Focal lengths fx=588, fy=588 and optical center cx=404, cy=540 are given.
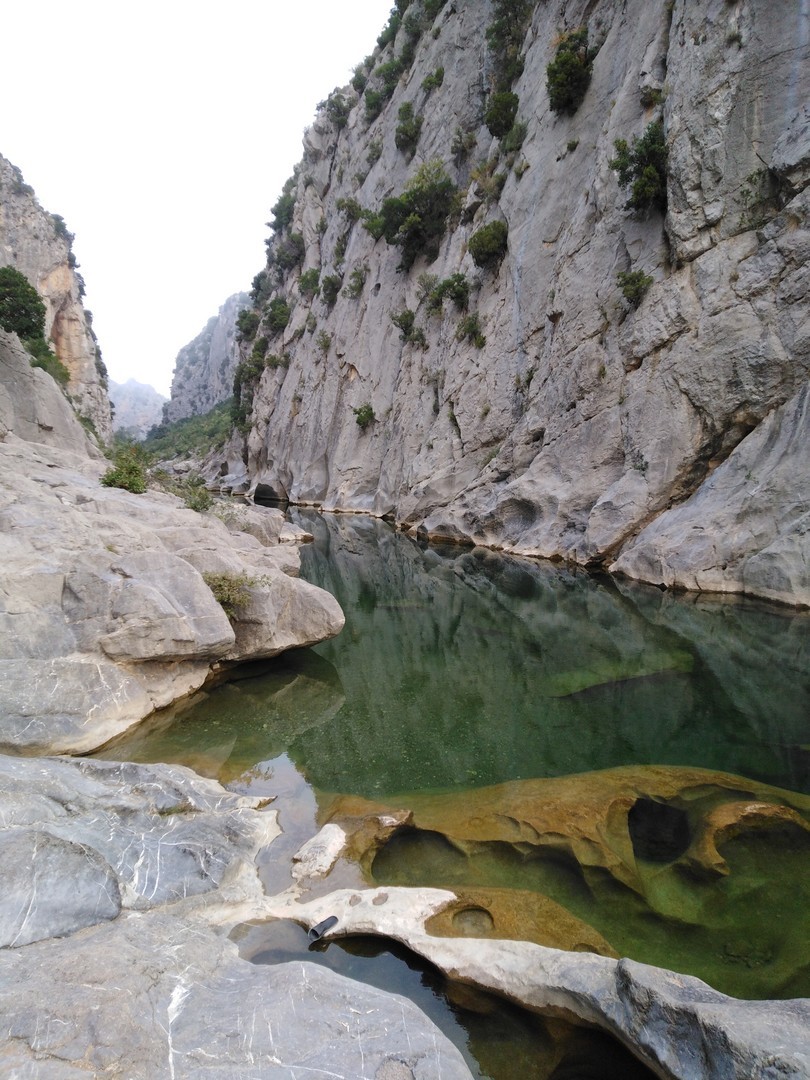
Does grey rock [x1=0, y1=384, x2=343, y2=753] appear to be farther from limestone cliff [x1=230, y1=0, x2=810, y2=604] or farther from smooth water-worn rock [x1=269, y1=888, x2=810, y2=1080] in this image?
limestone cliff [x1=230, y1=0, x2=810, y2=604]

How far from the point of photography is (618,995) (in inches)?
142

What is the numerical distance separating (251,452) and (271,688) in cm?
5569

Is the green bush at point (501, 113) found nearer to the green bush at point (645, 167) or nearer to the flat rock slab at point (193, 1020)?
the green bush at point (645, 167)

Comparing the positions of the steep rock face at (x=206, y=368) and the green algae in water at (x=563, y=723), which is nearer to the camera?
the green algae in water at (x=563, y=723)

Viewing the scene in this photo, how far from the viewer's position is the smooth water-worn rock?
2.88 m

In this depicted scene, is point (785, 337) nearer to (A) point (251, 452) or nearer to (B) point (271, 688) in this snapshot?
(B) point (271, 688)

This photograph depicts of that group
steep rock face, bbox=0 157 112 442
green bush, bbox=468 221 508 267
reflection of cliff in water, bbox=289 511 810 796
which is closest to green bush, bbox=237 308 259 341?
steep rock face, bbox=0 157 112 442

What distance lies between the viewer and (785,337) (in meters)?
16.8

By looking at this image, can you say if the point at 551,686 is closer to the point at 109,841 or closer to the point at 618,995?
the point at 618,995

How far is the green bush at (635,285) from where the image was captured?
21.4 metres

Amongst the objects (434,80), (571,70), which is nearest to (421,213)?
(434,80)

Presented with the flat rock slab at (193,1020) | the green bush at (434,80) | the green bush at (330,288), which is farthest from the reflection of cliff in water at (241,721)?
the green bush at (330,288)

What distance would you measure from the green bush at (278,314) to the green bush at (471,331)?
34.5 m

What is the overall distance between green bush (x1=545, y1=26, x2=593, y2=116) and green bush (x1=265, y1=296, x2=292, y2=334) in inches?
1564
